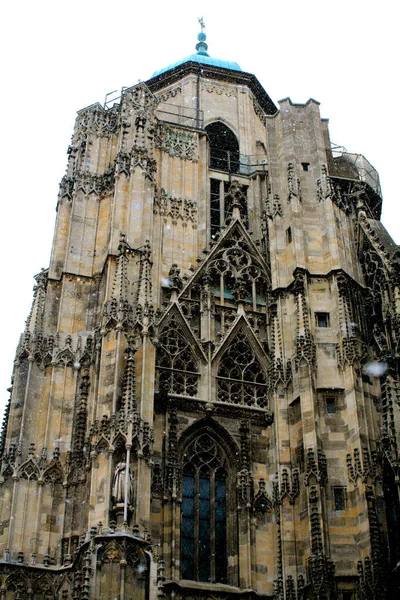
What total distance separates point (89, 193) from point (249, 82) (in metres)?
9.73

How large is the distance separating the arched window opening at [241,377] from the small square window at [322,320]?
6.53 ft

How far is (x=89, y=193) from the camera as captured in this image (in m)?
27.9

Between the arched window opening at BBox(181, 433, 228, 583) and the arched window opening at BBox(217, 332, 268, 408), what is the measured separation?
1392 millimetres

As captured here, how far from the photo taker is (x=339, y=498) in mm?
21984

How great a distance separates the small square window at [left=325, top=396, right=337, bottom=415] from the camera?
917 inches

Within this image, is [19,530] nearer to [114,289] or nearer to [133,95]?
[114,289]

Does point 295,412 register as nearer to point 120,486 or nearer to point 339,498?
point 339,498

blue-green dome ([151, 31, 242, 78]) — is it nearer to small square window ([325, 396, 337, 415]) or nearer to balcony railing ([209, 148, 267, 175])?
balcony railing ([209, 148, 267, 175])

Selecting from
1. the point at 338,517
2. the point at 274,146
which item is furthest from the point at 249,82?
the point at 338,517

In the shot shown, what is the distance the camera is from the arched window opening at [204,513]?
22.3 m

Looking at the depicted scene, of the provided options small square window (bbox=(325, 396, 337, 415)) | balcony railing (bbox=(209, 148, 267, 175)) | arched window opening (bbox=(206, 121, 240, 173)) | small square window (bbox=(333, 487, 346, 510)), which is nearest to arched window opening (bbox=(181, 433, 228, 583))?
small square window (bbox=(333, 487, 346, 510))

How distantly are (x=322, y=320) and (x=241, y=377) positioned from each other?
2577 mm

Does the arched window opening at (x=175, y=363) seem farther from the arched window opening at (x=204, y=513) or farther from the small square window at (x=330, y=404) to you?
the small square window at (x=330, y=404)

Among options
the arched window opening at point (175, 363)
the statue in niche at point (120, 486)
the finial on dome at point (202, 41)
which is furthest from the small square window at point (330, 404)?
the finial on dome at point (202, 41)
